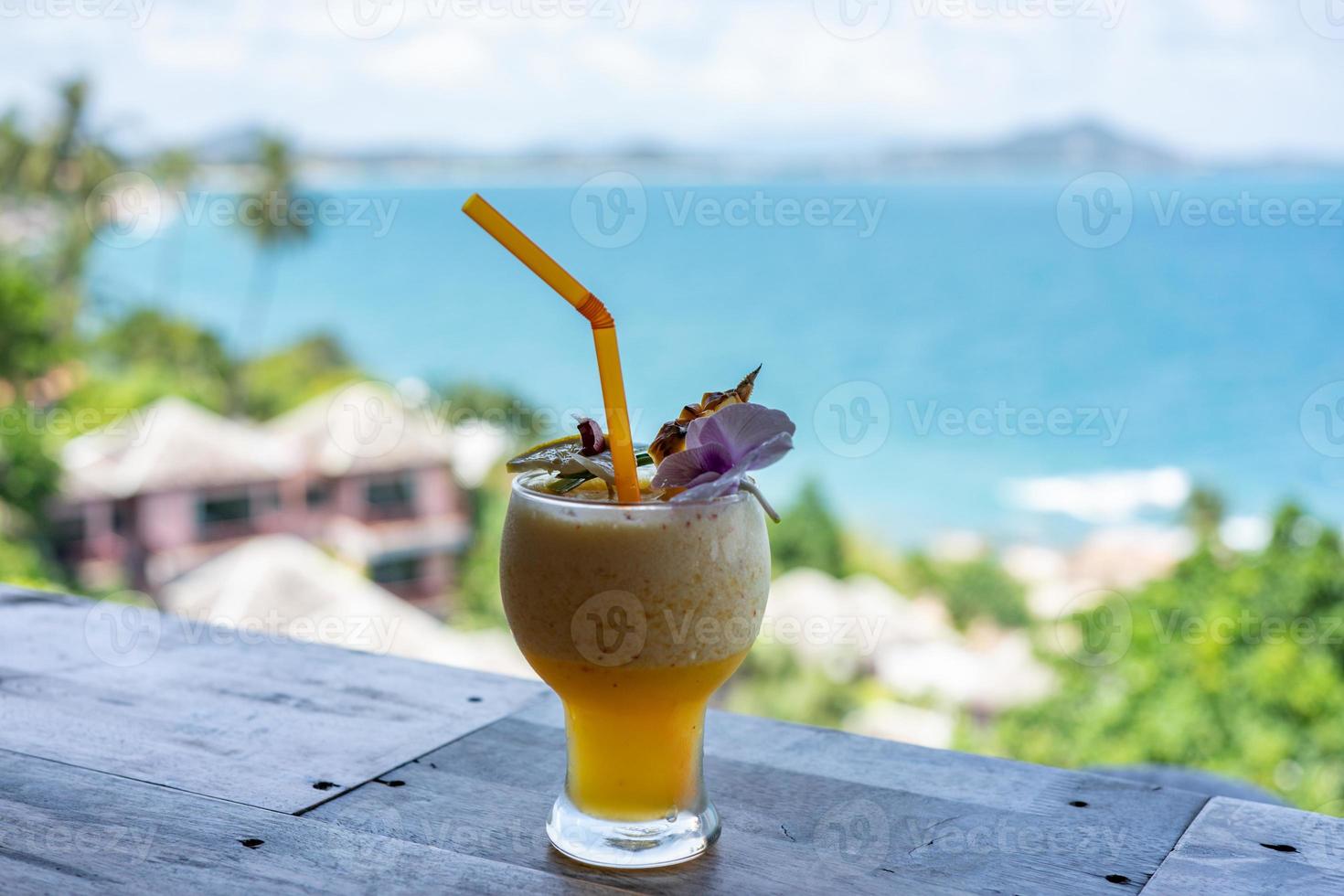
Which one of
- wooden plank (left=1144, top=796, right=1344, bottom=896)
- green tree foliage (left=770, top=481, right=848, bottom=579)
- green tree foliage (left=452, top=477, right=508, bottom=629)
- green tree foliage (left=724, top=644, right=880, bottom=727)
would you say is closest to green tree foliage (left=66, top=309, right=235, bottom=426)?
green tree foliage (left=452, top=477, right=508, bottom=629)

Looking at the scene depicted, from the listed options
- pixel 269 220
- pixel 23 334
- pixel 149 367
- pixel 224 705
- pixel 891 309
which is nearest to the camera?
pixel 224 705

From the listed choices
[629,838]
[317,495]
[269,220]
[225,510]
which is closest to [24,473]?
[225,510]

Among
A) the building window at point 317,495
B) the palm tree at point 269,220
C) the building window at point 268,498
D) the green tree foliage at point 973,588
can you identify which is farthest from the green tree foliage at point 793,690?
the palm tree at point 269,220

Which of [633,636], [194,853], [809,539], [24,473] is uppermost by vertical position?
[633,636]

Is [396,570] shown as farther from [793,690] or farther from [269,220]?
[269,220]

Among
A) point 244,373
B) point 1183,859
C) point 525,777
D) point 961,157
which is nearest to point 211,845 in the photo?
point 525,777

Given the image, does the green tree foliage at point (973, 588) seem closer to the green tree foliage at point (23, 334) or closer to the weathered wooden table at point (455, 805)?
the green tree foliage at point (23, 334)

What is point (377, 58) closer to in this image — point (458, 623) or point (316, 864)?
point (458, 623)
